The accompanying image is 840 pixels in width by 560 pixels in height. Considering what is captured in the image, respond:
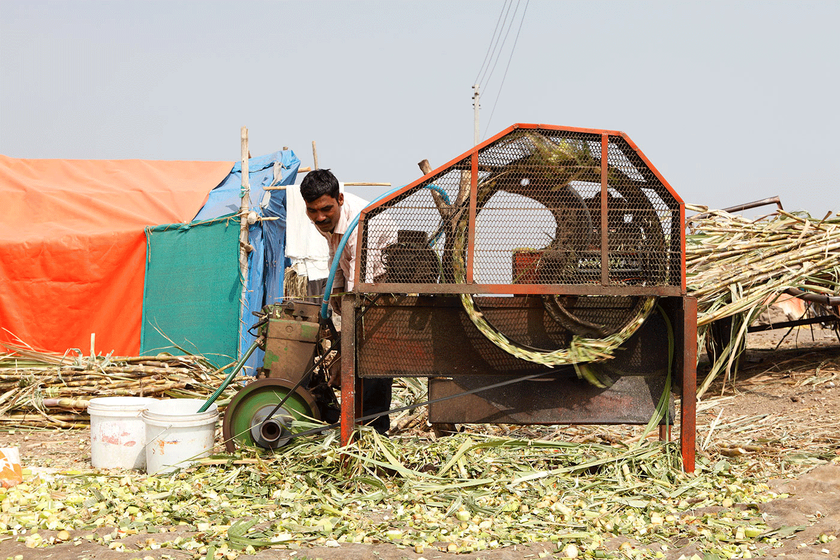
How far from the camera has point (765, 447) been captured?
4508 millimetres

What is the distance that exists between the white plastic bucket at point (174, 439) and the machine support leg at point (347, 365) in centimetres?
104

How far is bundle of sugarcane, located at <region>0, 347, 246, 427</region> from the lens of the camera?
20.2 feet

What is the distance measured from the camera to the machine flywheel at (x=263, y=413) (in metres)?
4.24

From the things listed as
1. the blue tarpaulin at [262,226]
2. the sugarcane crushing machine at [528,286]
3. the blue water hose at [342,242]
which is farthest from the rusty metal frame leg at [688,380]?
the blue tarpaulin at [262,226]

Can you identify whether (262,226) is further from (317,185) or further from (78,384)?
(317,185)

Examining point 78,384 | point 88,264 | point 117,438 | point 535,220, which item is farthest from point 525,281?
point 88,264

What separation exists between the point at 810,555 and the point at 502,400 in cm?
169

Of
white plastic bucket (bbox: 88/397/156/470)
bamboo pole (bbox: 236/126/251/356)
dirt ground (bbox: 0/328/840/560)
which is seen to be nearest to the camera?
dirt ground (bbox: 0/328/840/560)

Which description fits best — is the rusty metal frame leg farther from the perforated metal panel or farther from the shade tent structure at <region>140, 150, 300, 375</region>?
the shade tent structure at <region>140, 150, 300, 375</region>

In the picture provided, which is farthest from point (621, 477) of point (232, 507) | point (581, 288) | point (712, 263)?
point (712, 263)

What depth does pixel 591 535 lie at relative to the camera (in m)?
3.05

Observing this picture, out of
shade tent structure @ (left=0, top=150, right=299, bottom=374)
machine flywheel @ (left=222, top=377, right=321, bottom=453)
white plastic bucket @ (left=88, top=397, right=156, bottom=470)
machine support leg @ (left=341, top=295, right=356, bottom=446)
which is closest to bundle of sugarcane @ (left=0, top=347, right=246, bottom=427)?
white plastic bucket @ (left=88, top=397, right=156, bottom=470)

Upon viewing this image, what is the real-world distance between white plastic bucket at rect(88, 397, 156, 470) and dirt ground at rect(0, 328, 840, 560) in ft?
0.81

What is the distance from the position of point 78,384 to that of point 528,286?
15.2ft
